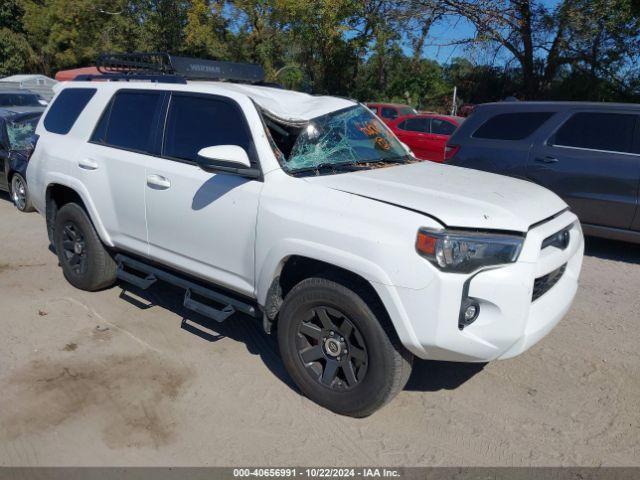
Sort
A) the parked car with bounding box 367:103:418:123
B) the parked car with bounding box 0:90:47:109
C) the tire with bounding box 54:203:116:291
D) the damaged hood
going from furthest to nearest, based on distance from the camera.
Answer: the parked car with bounding box 367:103:418:123 → the parked car with bounding box 0:90:47:109 → the tire with bounding box 54:203:116:291 → the damaged hood

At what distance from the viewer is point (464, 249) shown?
109 inches

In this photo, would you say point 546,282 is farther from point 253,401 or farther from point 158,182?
point 158,182

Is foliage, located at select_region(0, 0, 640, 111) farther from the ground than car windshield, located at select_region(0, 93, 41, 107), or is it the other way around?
foliage, located at select_region(0, 0, 640, 111)

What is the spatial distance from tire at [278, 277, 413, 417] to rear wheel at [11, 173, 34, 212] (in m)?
6.65

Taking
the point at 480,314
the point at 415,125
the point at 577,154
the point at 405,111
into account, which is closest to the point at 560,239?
the point at 480,314

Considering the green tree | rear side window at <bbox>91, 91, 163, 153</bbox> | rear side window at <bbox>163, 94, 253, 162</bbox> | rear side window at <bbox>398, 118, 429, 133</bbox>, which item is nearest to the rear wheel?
rear side window at <bbox>91, 91, 163, 153</bbox>

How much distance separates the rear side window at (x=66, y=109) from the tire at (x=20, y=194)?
3565mm

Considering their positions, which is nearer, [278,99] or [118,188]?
[278,99]

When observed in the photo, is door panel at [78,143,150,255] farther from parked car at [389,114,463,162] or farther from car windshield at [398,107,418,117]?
car windshield at [398,107,418,117]

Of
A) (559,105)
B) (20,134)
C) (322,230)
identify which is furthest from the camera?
(20,134)

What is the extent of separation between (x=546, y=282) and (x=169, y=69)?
11.4ft

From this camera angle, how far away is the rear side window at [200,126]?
146 inches

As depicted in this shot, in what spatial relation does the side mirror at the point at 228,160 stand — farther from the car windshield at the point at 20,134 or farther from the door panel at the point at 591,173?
the car windshield at the point at 20,134

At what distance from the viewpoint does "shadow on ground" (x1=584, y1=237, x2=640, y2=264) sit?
6447mm
